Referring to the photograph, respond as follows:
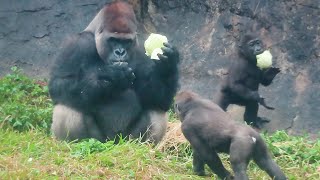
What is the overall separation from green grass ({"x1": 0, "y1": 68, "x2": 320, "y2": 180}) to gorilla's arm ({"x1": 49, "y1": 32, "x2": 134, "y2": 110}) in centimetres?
46

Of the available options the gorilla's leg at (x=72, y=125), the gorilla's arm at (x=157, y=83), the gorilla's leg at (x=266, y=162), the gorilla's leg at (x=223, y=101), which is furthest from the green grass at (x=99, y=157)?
the gorilla's leg at (x=223, y=101)

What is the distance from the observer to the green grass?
555 cm

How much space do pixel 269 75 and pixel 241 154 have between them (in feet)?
9.68

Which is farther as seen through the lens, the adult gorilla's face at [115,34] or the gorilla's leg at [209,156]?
the adult gorilla's face at [115,34]

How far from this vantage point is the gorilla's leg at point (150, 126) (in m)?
7.11

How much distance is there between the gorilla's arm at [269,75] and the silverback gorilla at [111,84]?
1530mm

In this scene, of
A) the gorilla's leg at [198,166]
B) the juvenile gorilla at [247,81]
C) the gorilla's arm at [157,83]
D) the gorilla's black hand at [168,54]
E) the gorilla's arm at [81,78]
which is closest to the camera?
the gorilla's leg at [198,166]

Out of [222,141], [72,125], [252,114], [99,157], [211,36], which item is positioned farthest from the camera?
[211,36]

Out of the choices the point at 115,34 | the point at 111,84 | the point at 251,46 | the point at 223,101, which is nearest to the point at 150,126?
the point at 111,84

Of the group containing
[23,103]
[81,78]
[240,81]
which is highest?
[81,78]

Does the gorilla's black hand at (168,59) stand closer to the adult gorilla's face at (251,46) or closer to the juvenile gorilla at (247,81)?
the juvenile gorilla at (247,81)

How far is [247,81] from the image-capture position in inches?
327

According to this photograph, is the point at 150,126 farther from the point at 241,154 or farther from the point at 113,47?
the point at 241,154

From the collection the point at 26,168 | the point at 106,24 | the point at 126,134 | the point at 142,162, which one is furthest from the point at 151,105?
the point at 26,168
